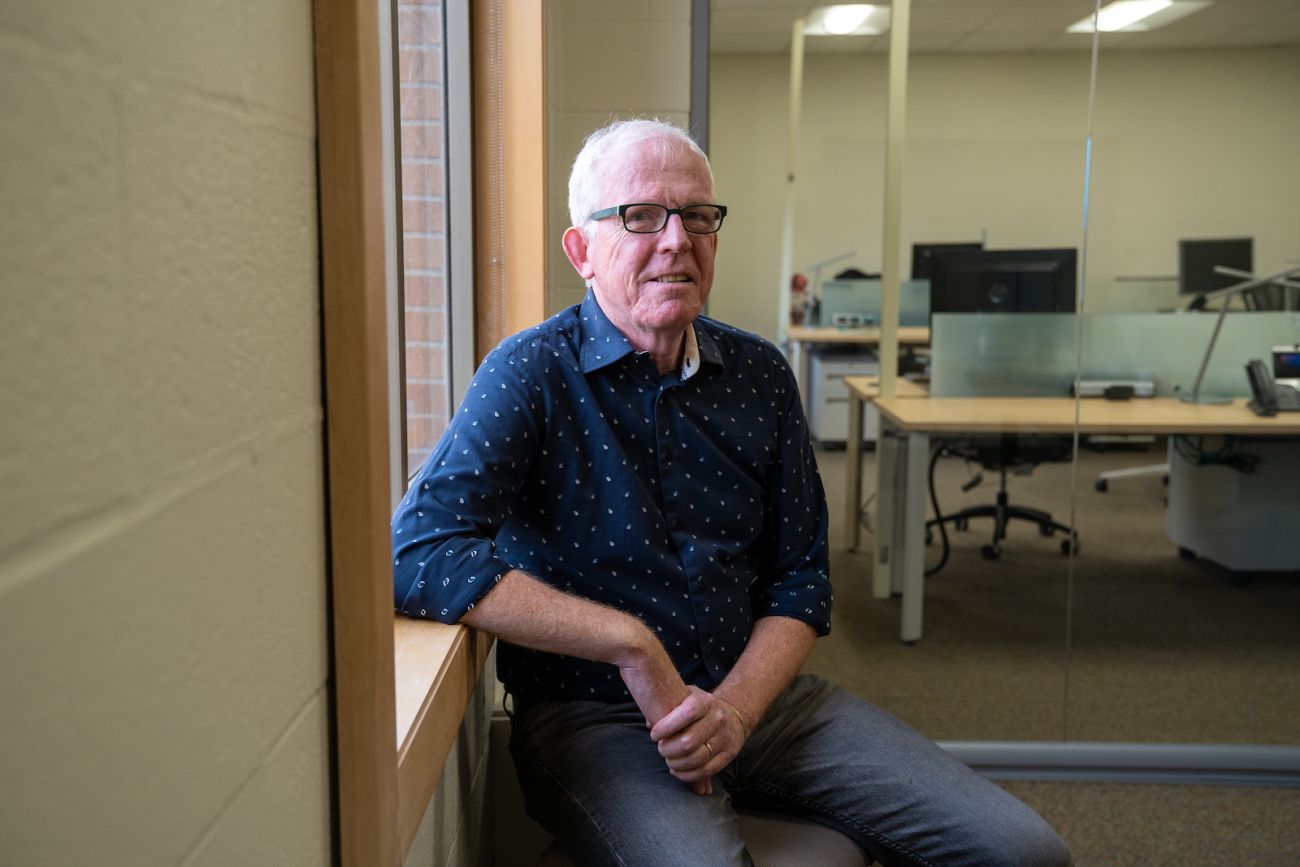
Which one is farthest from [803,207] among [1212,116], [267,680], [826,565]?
[267,680]

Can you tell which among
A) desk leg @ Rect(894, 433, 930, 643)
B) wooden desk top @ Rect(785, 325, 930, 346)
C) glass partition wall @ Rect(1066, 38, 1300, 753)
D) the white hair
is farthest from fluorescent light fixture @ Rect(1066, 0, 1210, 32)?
the white hair

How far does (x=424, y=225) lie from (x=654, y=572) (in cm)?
81

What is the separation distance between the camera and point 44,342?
0.40 m

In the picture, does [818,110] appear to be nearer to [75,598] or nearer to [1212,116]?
[1212,116]

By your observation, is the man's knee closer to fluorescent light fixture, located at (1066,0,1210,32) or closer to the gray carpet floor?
the gray carpet floor

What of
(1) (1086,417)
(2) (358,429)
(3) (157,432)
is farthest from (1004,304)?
(3) (157,432)

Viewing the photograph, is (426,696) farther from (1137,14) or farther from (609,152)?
(1137,14)

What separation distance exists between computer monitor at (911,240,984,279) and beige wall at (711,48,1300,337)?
0.03 m

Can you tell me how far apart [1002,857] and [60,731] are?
123 centimetres

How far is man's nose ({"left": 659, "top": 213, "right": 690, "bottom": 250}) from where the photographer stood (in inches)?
59.4

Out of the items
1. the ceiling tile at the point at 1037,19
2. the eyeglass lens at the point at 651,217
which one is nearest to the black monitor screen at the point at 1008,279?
the ceiling tile at the point at 1037,19

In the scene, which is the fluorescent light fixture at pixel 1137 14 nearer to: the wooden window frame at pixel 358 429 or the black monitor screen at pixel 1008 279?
the black monitor screen at pixel 1008 279

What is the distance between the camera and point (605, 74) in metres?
2.37

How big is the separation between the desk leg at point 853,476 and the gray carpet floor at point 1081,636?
0.16 feet
